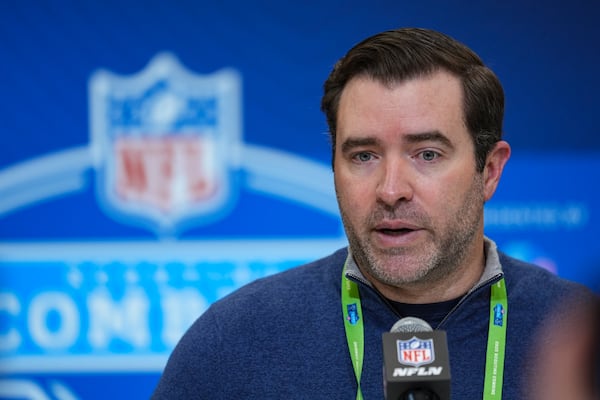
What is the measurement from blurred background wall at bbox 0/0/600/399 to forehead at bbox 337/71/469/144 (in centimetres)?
157

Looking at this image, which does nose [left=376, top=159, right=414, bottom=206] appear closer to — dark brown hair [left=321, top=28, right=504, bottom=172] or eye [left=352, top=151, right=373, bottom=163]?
eye [left=352, top=151, right=373, bottom=163]

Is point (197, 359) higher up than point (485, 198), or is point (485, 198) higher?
point (485, 198)

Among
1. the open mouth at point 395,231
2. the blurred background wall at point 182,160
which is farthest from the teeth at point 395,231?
the blurred background wall at point 182,160

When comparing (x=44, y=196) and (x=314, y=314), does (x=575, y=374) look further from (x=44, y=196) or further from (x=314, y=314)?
(x=44, y=196)

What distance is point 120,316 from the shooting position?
10.7ft

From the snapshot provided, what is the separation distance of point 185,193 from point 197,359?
1.61 metres

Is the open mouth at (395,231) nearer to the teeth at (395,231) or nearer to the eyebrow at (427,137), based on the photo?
the teeth at (395,231)

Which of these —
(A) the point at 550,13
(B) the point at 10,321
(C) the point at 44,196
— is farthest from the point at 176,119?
(A) the point at 550,13

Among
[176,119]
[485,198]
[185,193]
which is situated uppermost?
[176,119]

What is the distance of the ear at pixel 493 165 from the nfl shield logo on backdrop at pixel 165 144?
1.58 meters

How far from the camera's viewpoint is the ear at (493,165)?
1.85 metres

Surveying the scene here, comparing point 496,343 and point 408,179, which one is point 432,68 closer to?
point 408,179

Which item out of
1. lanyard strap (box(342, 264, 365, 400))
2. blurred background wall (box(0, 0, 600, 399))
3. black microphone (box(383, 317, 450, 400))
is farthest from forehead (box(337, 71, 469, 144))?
blurred background wall (box(0, 0, 600, 399))

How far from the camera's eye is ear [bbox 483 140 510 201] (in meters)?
1.85
